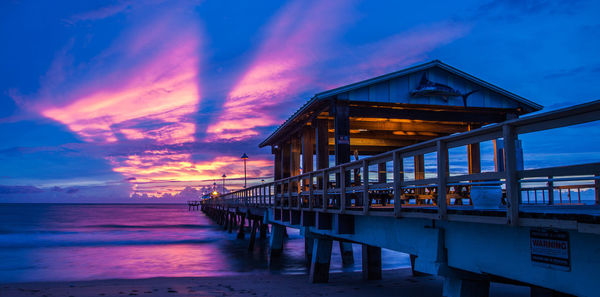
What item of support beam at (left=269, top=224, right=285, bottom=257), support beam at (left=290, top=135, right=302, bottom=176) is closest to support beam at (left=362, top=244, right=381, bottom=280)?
support beam at (left=269, top=224, right=285, bottom=257)

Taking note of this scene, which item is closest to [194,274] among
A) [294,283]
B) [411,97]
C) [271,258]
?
[271,258]

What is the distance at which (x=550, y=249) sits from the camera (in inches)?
181

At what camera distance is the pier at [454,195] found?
4457mm

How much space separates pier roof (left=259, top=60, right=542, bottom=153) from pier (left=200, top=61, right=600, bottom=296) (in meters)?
0.03

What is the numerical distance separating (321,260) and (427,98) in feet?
20.2

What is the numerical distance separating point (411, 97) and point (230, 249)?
616 inches

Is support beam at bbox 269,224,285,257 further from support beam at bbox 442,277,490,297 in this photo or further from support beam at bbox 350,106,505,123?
support beam at bbox 442,277,490,297

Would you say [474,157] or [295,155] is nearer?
[474,157]

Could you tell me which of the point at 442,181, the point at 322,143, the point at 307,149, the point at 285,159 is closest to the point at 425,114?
the point at 322,143

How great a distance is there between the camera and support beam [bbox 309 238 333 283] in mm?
12922

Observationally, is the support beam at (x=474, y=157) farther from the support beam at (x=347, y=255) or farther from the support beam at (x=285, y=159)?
the support beam at (x=285, y=159)

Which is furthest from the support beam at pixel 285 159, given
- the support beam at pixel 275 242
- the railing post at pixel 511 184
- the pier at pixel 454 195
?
the railing post at pixel 511 184

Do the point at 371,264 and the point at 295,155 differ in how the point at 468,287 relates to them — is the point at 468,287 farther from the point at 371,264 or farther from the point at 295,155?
the point at 295,155

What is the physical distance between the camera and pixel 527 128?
15.4 ft
